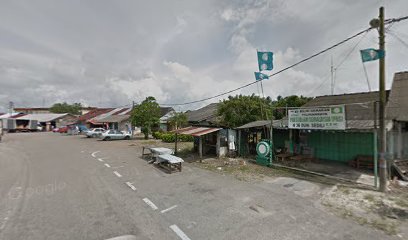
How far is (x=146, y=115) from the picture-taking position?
28.0 meters

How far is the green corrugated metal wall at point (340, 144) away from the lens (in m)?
11.4

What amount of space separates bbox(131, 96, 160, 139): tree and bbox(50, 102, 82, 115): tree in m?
69.3

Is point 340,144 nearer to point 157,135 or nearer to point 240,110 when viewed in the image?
point 240,110

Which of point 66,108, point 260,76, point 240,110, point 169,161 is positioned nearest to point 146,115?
point 240,110

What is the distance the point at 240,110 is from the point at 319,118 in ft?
25.1

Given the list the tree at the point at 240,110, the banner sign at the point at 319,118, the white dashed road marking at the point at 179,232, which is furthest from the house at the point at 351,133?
the white dashed road marking at the point at 179,232

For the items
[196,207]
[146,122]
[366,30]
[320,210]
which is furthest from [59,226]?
[146,122]

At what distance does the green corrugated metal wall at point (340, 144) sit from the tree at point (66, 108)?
91497mm

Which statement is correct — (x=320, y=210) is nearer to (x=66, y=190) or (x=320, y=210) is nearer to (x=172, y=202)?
(x=172, y=202)

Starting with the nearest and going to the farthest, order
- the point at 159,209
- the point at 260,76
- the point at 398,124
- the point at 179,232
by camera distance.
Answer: the point at 179,232, the point at 159,209, the point at 398,124, the point at 260,76

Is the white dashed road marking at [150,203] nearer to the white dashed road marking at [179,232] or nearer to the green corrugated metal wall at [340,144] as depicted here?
the white dashed road marking at [179,232]

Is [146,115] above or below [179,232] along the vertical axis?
above

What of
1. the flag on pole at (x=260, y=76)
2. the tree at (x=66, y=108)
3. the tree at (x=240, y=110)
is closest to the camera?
the flag on pole at (x=260, y=76)

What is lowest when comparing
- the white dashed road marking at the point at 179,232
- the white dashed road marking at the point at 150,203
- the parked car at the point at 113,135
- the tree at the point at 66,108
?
the white dashed road marking at the point at 179,232
